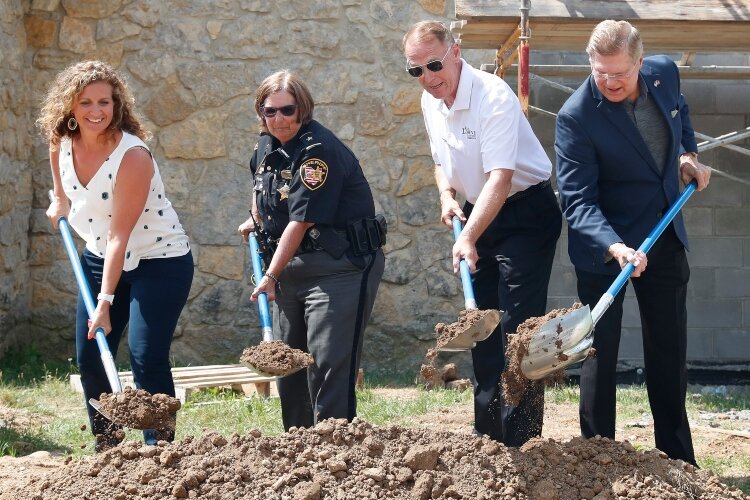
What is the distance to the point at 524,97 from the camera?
20.1ft

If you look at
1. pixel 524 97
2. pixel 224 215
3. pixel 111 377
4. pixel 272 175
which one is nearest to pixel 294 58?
pixel 224 215

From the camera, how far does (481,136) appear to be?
13.4ft

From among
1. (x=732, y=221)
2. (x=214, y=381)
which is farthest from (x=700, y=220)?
(x=214, y=381)

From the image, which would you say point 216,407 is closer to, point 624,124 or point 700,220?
point 624,124

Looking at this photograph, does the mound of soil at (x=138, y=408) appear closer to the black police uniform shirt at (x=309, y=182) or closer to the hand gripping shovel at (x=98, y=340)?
the hand gripping shovel at (x=98, y=340)

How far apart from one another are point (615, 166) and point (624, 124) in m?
0.16

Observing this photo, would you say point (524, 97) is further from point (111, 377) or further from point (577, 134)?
point (111, 377)

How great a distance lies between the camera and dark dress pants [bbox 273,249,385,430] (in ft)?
13.3

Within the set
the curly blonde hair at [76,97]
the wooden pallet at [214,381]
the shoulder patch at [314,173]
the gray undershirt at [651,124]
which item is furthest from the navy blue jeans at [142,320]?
the wooden pallet at [214,381]

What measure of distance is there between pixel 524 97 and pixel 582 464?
10.1ft

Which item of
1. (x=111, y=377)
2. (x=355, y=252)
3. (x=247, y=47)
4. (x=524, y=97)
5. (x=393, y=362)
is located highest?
(x=247, y=47)

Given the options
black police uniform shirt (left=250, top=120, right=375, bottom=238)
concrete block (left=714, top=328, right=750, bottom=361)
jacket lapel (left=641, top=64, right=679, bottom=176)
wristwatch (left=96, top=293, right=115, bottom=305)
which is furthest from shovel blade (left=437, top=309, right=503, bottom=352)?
concrete block (left=714, top=328, right=750, bottom=361)

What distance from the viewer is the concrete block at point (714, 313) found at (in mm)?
7637

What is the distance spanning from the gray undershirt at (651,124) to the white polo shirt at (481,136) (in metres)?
0.41
